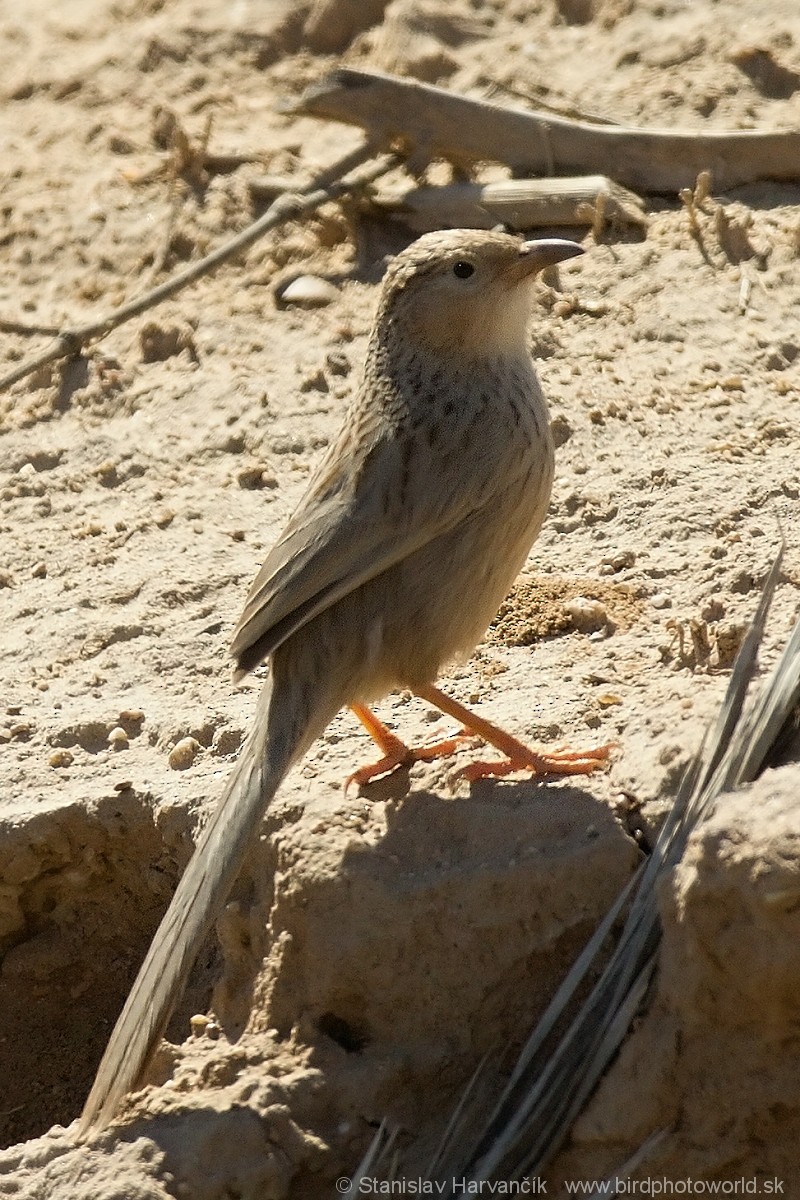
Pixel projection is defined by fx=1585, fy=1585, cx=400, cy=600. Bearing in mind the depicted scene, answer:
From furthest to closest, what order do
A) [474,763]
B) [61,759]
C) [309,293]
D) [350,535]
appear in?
[309,293] → [61,759] → [350,535] → [474,763]

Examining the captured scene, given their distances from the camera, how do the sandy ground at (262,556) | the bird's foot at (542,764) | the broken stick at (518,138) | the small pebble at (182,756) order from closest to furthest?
the sandy ground at (262,556), the bird's foot at (542,764), the small pebble at (182,756), the broken stick at (518,138)

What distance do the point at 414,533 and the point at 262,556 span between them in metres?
1.71

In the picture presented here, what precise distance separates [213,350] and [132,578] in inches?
68.6

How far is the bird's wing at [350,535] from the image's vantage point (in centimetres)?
512

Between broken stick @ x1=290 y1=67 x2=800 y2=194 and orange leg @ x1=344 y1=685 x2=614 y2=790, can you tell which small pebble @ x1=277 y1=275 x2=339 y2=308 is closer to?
broken stick @ x1=290 y1=67 x2=800 y2=194

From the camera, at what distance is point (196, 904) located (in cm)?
466

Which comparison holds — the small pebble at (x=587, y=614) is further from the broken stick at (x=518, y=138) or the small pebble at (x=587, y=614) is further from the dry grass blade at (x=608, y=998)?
the broken stick at (x=518, y=138)

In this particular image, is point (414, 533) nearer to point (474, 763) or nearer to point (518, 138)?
point (474, 763)

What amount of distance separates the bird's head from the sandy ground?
1.11 m

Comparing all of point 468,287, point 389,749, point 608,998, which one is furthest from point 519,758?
point 468,287

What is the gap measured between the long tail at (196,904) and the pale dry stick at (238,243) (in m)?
3.76

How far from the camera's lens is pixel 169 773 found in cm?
578

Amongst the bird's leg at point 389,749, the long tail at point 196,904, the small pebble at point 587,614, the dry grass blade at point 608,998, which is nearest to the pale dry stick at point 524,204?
the small pebble at point 587,614

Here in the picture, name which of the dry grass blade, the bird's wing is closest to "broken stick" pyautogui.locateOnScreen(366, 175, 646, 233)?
the bird's wing
